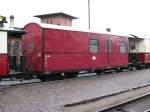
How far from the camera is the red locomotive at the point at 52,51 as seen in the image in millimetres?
16438

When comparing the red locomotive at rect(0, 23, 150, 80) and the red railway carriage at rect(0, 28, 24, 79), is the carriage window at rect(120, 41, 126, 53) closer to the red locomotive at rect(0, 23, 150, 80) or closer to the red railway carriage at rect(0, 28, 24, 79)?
the red locomotive at rect(0, 23, 150, 80)

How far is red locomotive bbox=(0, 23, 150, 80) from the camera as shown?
1644 cm

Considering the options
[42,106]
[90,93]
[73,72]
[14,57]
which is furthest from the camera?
[73,72]

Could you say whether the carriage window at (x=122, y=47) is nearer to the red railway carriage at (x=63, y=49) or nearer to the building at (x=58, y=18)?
the red railway carriage at (x=63, y=49)

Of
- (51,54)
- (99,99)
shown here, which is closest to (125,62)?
(51,54)

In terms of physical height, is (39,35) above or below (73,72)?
above

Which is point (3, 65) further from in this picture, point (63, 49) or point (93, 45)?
point (93, 45)

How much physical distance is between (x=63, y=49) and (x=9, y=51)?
398 centimetres

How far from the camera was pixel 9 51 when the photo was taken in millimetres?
16203

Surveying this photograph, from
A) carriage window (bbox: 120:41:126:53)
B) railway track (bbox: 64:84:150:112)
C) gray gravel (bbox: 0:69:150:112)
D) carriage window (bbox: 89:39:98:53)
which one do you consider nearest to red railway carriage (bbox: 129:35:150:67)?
carriage window (bbox: 120:41:126:53)

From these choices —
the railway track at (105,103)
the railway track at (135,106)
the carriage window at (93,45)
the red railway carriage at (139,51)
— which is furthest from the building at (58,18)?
the railway track at (135,106)

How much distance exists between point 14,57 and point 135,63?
52.3 ft

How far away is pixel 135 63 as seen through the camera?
29859mm

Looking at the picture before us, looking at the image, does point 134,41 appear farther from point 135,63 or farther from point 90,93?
point 90,93
